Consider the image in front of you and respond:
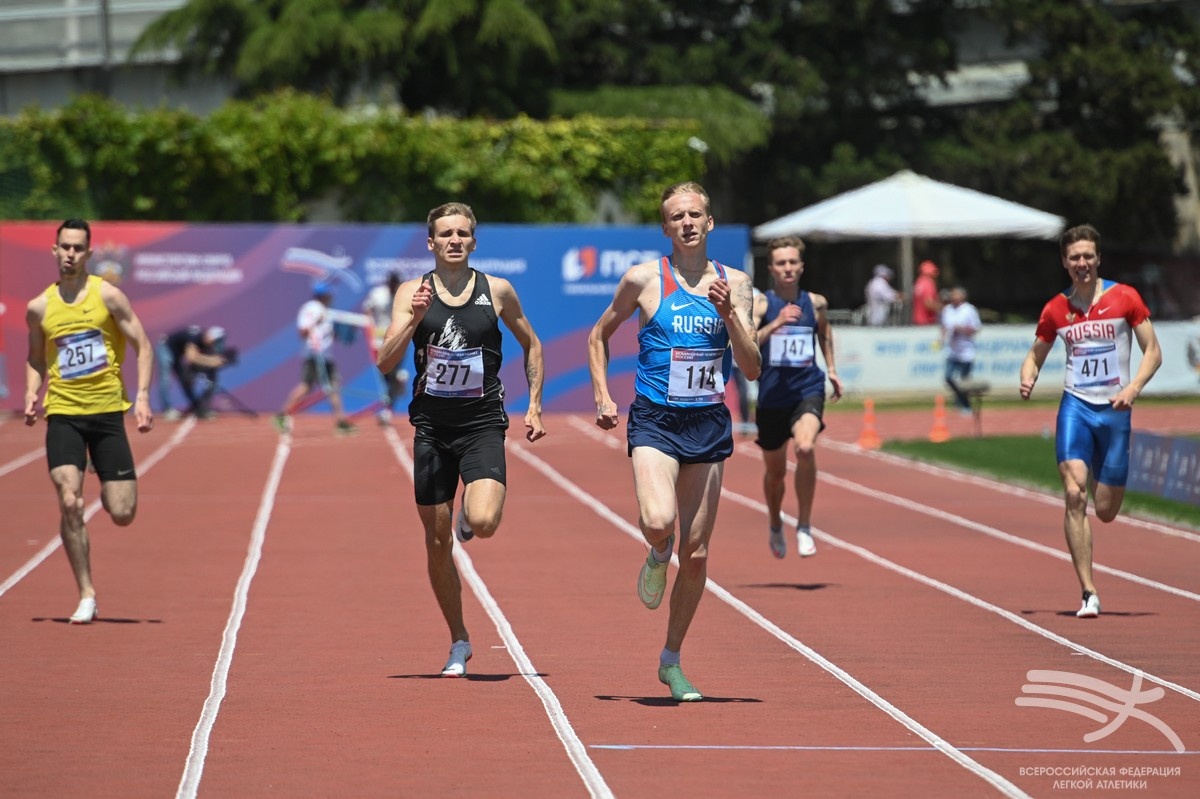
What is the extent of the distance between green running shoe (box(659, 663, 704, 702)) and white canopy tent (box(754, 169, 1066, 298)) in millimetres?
24099

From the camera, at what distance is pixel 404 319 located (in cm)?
801

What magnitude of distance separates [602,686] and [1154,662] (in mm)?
2632

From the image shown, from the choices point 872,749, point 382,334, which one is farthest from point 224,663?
point 382,334

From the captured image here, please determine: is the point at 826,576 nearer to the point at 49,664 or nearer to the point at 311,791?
the point at 49,664

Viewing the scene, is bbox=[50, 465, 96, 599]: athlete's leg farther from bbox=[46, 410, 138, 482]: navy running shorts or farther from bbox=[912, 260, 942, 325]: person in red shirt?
bbox=[912, 260, 942, 325]: person in red shirt

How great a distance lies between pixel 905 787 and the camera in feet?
20.7

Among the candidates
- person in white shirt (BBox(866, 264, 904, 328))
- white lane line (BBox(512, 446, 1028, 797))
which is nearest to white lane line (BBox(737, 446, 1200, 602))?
white lane line (BBox(512, 446, 1028, 797))

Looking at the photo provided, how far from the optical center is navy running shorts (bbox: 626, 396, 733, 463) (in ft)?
25.5

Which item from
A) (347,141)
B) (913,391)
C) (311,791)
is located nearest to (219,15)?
(347,141)

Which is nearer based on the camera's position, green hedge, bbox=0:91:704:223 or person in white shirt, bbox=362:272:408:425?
person in white shirt, bbox=362:272:408:425

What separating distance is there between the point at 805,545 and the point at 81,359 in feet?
16.7

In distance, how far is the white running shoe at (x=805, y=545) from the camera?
12.9 m

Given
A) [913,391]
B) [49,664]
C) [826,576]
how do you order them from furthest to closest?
1. [913,391]
2. [826,576]
3. [49,664]

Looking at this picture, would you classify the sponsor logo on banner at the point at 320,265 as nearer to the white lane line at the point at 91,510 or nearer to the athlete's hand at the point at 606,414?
the white lane line at the point at 91,510
